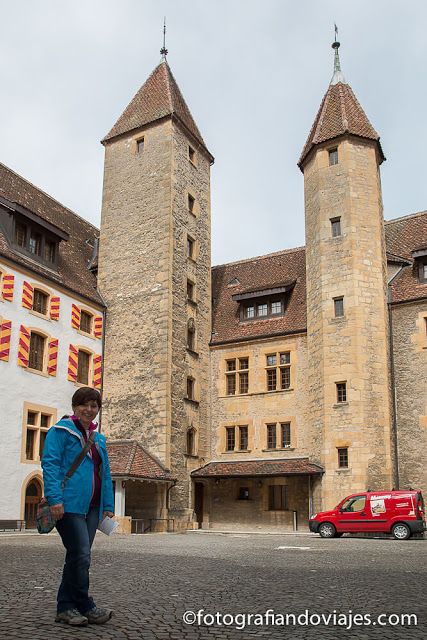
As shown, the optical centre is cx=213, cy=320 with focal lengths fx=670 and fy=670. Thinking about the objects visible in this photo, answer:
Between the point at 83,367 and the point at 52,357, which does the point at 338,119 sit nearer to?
the point at 83,367

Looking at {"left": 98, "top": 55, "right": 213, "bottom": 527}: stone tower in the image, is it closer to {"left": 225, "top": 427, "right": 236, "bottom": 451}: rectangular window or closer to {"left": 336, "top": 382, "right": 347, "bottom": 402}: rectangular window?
{"left": 225, "top": 427, "right": 236, "bottom": 451}: rectangular window

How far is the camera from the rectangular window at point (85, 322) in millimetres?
27847

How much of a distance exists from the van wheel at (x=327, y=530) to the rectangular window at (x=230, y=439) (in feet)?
27.5

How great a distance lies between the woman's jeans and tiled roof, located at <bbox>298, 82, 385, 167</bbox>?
86.4 ft

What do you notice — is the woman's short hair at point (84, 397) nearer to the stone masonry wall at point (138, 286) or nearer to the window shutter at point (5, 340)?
the window shutter at point (5, 340)

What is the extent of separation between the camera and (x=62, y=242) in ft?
96.9

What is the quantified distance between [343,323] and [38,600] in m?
21.4

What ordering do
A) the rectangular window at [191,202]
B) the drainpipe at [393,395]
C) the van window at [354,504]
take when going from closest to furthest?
the van window at [354,504] < the drainpipe at [393,395] < the rectangular window at [191,202]

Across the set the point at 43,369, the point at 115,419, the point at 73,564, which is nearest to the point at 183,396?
the point at 115,419

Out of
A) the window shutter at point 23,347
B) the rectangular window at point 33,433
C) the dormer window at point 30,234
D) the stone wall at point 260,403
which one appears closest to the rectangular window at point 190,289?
the stone wall at point 260,403

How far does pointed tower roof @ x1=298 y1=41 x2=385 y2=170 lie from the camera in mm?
29125

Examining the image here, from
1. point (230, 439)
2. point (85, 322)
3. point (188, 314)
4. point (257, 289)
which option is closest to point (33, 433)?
point (85, 322)

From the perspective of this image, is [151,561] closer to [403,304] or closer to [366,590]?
[366,590]

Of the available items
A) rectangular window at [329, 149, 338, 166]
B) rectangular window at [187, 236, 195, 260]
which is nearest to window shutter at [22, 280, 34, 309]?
rectangular window at [187, 236, 195, 260]
